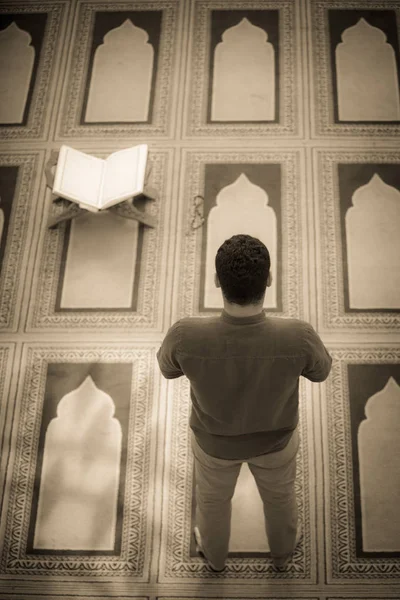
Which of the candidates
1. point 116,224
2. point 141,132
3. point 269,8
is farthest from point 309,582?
point 269,8

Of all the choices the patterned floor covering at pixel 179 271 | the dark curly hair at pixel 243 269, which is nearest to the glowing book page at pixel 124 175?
the patterned floor covering at pixel 179 271

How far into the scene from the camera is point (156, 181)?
8.17ft

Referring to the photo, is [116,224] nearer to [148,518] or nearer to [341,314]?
[341,314]

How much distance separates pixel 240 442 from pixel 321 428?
840 mm

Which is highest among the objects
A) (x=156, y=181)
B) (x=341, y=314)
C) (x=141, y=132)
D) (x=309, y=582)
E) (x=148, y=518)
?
(x=141, y=132)

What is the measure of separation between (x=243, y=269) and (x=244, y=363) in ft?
0.62

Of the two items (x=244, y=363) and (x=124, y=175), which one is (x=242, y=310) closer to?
(x=244, y=363)

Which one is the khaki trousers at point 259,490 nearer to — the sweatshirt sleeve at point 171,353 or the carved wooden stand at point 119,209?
the sweatshirt sleeve at point 171,353

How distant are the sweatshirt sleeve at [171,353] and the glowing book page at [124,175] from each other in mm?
1161

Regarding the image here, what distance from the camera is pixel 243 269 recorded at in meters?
1.06

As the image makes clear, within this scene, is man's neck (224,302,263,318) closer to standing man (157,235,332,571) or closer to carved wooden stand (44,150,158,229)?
standing man (157,235,332,571)

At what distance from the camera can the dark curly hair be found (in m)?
1.06

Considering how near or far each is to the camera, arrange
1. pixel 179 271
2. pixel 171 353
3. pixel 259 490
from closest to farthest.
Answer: pixel 171 353, pixel 259 490, pixel 179 271

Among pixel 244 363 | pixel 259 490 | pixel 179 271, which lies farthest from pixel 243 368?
pixel 179 271
